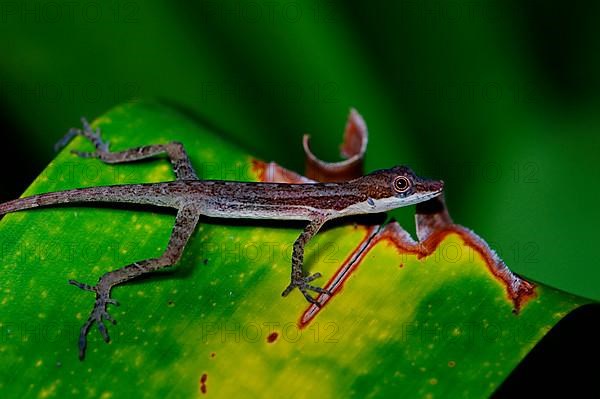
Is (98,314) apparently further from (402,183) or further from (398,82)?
(398,82)

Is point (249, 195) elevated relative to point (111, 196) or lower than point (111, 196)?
elevated

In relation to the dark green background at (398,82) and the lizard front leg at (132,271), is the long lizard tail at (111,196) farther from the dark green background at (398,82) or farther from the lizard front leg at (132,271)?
the dark green background at (398,82)

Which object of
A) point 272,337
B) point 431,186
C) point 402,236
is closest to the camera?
point 272,337

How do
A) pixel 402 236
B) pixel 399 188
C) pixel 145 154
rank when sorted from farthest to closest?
pixel 145 154 < pixel 399 188 < pixel 402 236

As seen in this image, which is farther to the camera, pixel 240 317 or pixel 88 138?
pixel 88 138

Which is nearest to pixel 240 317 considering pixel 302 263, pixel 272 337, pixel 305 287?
pixel 272 337

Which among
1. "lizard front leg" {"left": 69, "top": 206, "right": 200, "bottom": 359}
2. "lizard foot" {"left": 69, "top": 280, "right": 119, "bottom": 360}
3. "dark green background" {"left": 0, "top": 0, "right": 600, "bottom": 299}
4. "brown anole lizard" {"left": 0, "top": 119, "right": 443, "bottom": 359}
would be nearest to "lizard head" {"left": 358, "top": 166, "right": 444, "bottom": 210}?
"brown anole lizard" {"left": 0, "top": 119, "right": 443, "bottom": 359}

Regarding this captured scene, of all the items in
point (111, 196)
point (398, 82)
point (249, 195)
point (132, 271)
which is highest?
point (398, 82)
